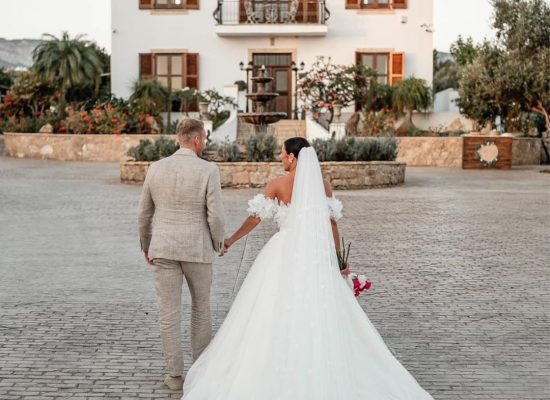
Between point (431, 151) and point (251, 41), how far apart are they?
26.0 feet

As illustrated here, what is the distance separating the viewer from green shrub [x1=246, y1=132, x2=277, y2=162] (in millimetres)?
19891

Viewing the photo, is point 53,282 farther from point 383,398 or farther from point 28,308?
point 383,398

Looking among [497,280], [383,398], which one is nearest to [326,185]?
[383,398]

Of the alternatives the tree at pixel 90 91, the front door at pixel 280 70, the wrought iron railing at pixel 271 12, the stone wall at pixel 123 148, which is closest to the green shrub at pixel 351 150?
the stone wall at pixel 123 148

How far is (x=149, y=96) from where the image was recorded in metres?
30.4

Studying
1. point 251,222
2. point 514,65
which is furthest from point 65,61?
point 251,222

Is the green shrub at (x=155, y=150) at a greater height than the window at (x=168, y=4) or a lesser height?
lesser

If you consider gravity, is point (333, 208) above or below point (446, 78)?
below

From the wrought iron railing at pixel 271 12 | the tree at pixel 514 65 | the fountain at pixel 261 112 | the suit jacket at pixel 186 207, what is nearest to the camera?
the suit jacket at pixel 186 207

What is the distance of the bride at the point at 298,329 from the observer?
15.7ft

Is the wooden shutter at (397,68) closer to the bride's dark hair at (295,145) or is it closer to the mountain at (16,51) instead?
the bride's dark hair at (295,145)

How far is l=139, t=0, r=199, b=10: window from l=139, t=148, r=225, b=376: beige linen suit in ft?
92.2

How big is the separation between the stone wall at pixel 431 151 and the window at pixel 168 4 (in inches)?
361

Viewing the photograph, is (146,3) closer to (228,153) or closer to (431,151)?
(431,151)
